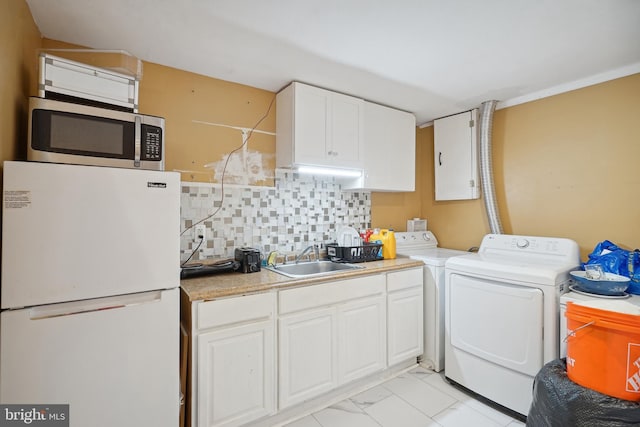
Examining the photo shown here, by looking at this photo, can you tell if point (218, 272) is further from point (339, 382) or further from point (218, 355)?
point (339, 382)

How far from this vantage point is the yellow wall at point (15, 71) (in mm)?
1204

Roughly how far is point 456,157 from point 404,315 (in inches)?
67.1

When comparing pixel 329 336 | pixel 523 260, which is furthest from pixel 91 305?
pixel 523 260

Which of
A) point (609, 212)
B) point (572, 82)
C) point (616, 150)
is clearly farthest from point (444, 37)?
point (609, 212)

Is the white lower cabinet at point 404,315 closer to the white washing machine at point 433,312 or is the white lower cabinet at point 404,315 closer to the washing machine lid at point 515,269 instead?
the white washing machine at point 433,312

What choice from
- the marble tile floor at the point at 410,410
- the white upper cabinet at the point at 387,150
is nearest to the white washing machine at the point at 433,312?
the marble tile floor at the point at 410,410

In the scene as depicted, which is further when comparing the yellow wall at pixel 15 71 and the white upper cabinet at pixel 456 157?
the white upper cabinet at pixel 456 157

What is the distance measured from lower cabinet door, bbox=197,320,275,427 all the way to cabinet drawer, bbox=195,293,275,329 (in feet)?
0.17

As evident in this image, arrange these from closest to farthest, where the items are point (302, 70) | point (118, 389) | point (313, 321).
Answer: point (118, 389) < point (313, 321) < point (302, 70)

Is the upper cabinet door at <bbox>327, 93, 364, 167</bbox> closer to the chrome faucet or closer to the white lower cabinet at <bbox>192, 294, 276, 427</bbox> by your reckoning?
the chrome faucet

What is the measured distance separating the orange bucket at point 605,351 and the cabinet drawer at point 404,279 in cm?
110

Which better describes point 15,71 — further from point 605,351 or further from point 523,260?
point 523,260

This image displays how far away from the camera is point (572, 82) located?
7.67 feet

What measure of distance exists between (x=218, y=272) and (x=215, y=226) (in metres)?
0.39
